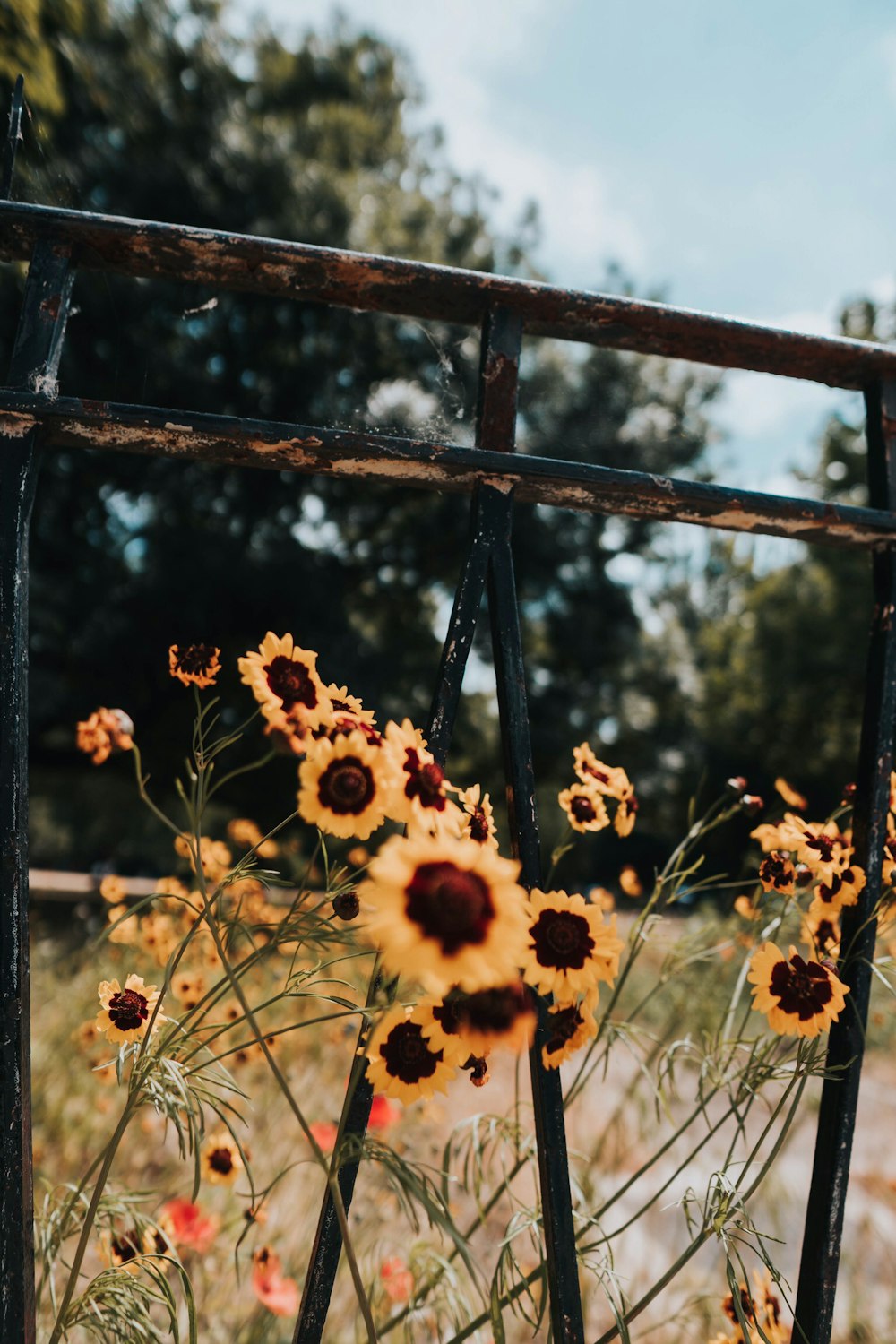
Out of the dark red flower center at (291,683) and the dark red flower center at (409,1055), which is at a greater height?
the dark red flower center at (291,683)

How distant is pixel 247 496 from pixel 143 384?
825 cm

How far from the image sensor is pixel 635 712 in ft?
35.6

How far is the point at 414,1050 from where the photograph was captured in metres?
0.88

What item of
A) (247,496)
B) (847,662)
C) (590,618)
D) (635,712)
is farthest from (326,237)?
(847,662)

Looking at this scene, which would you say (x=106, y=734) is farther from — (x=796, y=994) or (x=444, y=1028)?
(x=796, y=994)

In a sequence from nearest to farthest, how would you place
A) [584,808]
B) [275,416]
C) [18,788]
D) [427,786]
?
[427,786]
[18,788]
[584,808]
[275,416]

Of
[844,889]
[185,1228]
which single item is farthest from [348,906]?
[185,1228]

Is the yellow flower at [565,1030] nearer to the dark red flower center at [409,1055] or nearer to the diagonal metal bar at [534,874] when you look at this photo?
the diagonal metal bar at [534,874]

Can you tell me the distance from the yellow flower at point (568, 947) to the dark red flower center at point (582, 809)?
406 millimetres

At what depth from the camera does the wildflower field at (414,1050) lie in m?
0.72

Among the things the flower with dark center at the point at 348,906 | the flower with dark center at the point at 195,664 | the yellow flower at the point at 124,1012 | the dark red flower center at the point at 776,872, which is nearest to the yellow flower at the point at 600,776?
the dark red flower center at the point at 776,872

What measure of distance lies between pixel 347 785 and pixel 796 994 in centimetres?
62

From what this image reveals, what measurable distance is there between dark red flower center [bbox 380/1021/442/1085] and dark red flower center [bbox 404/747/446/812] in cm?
29

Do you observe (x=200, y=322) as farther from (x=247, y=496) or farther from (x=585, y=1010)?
(x=585, y=1010)
